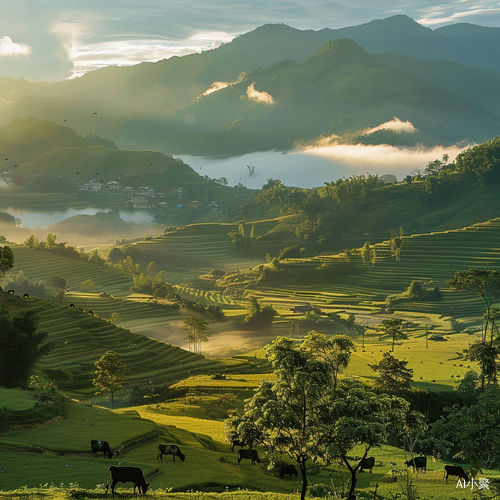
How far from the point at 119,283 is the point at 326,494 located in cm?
11877

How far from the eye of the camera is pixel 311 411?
18.1 m

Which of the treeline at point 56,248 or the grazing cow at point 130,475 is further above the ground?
the treeline at point 56,248

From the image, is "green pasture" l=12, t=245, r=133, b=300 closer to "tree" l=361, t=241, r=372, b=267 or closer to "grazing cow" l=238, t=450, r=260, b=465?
"tree" l=361, t=241, r=372, b=267

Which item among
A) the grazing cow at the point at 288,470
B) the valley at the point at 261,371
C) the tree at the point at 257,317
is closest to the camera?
the valley at the point at 261,371

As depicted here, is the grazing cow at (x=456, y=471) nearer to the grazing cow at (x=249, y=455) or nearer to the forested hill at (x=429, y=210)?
the grazing cow at (x=249, y=455)

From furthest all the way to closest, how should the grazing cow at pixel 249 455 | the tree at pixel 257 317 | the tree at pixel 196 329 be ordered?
the tree at pixel 257 317 → the tree at pixel 196 329 → the grazing cow at pixel 249 455

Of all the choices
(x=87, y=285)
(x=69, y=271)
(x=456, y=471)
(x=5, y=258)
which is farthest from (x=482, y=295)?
(x=69, y=271)

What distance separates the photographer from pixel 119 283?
133875 mm

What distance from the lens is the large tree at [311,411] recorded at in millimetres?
17078

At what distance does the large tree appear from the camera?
56.0ft

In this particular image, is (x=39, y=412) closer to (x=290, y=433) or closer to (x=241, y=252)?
(x=290, y=433)

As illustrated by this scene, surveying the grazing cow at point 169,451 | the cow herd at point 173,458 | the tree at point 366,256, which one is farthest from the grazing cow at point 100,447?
the tree at point 366,256

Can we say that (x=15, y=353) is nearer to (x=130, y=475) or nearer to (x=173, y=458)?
(x=173, y=458)

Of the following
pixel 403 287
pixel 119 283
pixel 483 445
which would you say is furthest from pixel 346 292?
pixel 483 445
